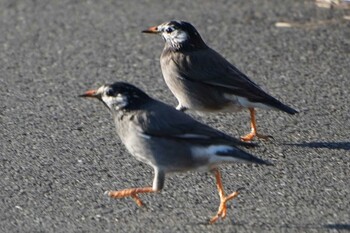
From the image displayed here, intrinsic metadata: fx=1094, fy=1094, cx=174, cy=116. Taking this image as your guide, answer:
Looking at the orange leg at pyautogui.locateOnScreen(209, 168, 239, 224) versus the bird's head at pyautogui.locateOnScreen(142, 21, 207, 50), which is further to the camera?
the bird's head at pyautogui.locateOnScreen(142, 21, 207, 50)

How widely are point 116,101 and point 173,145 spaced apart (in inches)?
22.3

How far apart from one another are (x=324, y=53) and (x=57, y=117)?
3018mm

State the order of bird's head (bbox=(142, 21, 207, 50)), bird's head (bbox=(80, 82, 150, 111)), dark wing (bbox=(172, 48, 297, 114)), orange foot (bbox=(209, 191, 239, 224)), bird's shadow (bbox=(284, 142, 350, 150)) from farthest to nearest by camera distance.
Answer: bird's head (bbox=(142, 21, 207, 50)), dark wing (bbox=(172, 48, 297, 114)), bird's shadow (bbox=(284, 142, 350, 150)), bird's head (bbox=(80, 82, 150, 111)), orange foot (bbox=(209, 191, 239, 224))

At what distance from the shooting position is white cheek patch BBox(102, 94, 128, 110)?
7.13 metres

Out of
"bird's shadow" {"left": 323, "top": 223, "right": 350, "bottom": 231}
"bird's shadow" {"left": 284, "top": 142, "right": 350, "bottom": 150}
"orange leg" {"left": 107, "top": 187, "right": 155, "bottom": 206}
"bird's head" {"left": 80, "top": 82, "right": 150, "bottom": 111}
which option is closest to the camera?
"bird's shadow" {"left": 323, "top": 223, "right": 350, "bottom": 231}

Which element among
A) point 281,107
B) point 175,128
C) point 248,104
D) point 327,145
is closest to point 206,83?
point 248,104

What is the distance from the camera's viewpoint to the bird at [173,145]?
6754 mm

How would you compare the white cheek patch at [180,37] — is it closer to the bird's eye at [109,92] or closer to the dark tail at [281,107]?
the dark tail at [281,107]

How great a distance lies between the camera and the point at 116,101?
7.15 metres

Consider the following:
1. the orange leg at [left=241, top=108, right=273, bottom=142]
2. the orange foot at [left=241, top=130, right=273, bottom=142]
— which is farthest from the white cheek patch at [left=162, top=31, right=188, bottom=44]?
the orange foot at [left=241, top=130, right=273, bottom=142]

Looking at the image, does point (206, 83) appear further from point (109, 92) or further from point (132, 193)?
point (132, 193)

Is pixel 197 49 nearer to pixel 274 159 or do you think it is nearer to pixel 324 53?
pixel 274 159

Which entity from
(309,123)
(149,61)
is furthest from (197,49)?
(149,61)

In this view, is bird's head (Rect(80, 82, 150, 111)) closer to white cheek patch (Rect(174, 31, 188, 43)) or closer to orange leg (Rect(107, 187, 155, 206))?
orange leg (Rect(107, 187, 155, 206))
